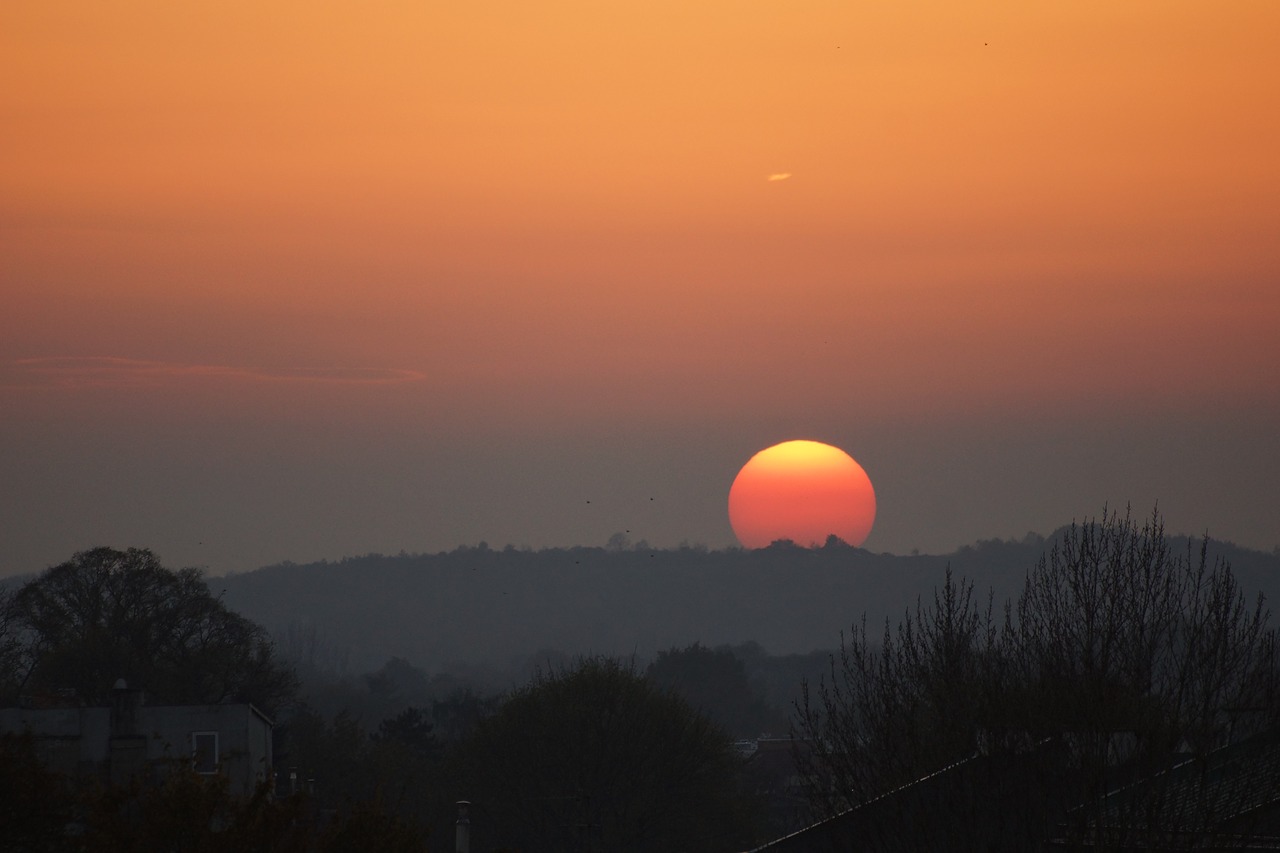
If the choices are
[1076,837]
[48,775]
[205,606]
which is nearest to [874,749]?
[1076,837]

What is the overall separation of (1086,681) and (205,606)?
5020 cm

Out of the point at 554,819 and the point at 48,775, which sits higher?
the point at 48,775

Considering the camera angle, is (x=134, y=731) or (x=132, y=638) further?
(x=132, y=638)

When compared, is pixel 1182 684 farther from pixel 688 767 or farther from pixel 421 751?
pixel 421 751

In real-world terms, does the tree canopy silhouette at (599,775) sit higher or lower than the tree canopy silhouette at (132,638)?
lower

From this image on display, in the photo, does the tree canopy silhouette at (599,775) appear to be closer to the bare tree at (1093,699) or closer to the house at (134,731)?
the house at (134,731)

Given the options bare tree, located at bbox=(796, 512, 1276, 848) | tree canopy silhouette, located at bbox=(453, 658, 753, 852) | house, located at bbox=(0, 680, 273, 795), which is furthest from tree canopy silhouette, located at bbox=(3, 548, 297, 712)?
bare tree, located at bbox=(796, 512, 1276, 848)

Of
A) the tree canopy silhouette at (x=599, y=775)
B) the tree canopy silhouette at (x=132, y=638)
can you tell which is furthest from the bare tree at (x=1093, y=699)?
the tree canopy silhouette at (x=132, y=638)

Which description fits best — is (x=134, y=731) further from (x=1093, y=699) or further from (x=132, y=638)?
(x=1093, y=699)

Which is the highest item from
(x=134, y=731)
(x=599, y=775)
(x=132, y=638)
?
(x=132, y=638)

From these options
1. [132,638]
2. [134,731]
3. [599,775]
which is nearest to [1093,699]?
[134,731]

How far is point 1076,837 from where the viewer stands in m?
17.9

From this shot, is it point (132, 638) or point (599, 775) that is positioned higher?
point (132, 638)

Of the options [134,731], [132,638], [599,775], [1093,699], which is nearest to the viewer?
[1093,699]
